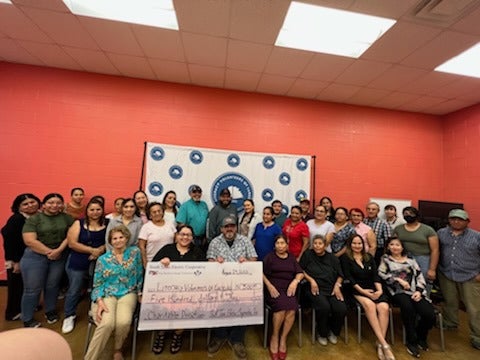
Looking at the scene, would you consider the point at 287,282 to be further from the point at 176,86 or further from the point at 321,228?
the point at 176,86

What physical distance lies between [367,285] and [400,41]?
281 centimetres

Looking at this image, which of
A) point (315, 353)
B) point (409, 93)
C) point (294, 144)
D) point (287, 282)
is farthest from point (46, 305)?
point (409, 93)

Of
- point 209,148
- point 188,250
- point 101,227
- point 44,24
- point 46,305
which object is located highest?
point 44,24

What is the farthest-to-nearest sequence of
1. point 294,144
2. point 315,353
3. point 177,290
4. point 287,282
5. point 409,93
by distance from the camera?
point 294,144 → point 409,93 → point 287,282 → point 315,353 → point 177,290

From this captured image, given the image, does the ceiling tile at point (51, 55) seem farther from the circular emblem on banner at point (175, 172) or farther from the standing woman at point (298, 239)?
the standing woman at point (298, 239)

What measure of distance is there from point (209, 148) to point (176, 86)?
3.85 feet

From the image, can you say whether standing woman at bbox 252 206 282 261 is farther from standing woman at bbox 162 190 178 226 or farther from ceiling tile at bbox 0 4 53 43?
ceiling tile at bbox 0 4 53 43

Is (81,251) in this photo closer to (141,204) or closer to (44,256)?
(44,256)

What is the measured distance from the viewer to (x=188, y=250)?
2391 millimetres

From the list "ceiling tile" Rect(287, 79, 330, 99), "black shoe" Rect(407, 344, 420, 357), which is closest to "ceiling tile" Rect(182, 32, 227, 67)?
"ceiling tile" Rect(287, 79, 330, 99)

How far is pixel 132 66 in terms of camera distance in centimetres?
324

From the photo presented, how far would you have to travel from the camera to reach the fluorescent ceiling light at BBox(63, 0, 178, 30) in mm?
2211

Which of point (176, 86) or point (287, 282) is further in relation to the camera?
point (176, 86)

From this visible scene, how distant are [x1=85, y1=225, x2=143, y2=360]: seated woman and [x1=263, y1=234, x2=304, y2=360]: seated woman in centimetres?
137
